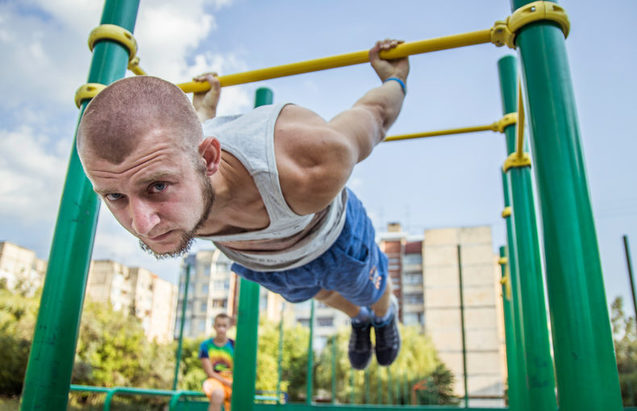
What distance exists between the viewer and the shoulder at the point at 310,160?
1156 millimetres

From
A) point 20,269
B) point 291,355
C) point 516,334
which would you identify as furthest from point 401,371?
point 516,334

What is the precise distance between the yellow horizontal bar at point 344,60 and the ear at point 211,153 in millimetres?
753

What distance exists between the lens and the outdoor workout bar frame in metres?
0.87

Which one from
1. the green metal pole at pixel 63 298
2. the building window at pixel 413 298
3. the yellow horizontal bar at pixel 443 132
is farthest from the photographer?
the building window at pixel 413 298

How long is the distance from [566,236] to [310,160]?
56 centimetres

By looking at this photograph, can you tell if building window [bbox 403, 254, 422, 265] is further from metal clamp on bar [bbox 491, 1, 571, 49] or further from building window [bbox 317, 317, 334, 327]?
metal clamp on bar [bbox 491, 1, 571, 49]

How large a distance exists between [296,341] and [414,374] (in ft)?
16.4

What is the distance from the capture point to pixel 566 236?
0.93 meters

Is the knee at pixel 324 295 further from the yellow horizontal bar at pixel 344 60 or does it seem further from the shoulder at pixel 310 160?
the shoulder at pixel 310 160

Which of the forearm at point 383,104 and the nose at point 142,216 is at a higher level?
the forearm at point 383,104

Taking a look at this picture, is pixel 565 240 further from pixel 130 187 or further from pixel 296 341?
pixel 296 341

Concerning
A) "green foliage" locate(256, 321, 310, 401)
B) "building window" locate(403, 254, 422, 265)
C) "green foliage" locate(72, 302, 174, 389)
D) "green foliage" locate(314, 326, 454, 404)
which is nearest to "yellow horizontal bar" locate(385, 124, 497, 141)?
"green foliage" locate(72, 302, 174, 389)

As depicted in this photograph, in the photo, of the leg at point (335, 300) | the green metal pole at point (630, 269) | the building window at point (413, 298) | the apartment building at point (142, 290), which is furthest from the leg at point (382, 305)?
the building window at point (413, 298)

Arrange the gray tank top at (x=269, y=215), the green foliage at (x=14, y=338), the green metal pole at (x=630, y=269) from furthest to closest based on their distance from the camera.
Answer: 1. the green foliage at (x=14, y=338)
2. the green metal pole at (x=630, y=269)
3. the gray tank top at (x=269, y=215)
